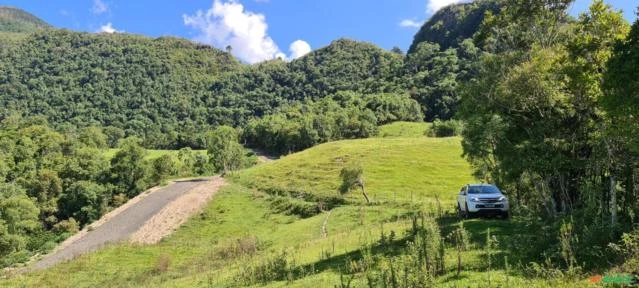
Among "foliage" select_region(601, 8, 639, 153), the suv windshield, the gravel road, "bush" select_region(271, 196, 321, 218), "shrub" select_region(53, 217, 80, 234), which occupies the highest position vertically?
"foliage" select_region(601, 8, 639, 153)

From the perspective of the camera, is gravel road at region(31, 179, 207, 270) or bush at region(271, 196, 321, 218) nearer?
gravel road at region(31, 179, 207, 270)

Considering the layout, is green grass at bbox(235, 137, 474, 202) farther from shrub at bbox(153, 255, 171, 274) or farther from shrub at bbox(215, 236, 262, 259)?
shrub at bbox(153, 255, 171, 274)

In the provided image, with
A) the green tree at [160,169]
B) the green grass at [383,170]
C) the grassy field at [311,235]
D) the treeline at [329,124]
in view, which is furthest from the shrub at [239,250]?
the treeline at [329,124]

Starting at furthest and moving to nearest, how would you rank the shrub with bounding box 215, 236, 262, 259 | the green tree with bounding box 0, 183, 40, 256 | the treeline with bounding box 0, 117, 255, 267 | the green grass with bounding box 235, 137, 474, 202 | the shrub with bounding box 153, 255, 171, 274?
the green grass with bounding box 235, 137, 474, 202 < the treeline with bounding box 0, 117, 255, 267 < the green tree with bounding box 0, 183, 40, 256 < the shrub with bounding box 153, 255, 171, 274 < the shrub with bounding box 215, 236, 262, 259

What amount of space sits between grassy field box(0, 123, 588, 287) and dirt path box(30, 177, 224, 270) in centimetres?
254

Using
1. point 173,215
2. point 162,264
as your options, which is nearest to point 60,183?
point 173,215

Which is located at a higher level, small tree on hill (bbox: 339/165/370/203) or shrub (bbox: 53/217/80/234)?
small tree on hill (bbox: 339/165/370/203)

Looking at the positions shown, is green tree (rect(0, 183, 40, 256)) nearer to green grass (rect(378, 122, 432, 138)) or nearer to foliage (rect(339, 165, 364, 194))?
foliage (rect(339, 165, 364, 194))

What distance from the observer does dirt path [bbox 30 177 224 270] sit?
52.0 meters

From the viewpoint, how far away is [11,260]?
49.6 m

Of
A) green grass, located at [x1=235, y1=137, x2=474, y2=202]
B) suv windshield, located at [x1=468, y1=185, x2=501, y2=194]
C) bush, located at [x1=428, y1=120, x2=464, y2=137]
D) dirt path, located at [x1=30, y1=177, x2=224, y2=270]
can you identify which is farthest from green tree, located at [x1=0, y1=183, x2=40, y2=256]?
bush, located at [x1=428, y1=120, x2=464, y2=137]

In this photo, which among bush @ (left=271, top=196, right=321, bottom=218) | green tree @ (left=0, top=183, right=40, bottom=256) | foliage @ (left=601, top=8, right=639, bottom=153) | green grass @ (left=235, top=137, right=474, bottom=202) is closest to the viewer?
foliage @ (left=601, top=8, right=639, bottom=153)

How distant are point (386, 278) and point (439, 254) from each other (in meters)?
4.39

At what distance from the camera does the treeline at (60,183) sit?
198 feet
